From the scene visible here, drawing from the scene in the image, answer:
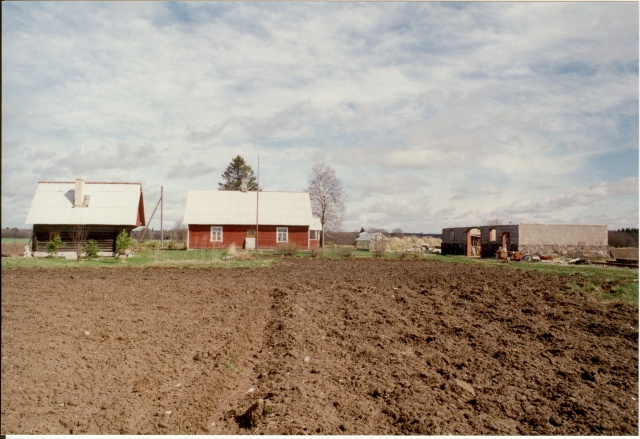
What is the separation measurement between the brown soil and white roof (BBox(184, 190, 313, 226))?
83.8ft

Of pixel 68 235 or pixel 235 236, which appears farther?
pixel 235 236

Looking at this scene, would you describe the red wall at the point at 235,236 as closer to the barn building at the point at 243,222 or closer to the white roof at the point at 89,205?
the barn building at the point at 243,222

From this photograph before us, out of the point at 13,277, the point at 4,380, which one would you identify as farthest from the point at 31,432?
the point at 13,277

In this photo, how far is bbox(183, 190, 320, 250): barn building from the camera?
123 feet

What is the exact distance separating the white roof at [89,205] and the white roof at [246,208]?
7056 millimetres

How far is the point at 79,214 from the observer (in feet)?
94.5

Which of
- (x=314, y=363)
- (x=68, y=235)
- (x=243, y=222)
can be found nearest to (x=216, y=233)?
(x=243, y=222)

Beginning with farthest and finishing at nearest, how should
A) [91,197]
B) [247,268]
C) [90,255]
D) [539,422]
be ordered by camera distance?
[91,197], [90,255], [247,268], [539,422]

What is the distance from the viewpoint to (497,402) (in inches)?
226

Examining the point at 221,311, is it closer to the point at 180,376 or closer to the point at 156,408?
the point at 180,376

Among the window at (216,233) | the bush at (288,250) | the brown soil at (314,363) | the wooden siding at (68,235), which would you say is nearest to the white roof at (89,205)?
the wooden siding at (68,235)

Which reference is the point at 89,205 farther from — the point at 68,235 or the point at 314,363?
the point at 314,363

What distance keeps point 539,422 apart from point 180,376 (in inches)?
185

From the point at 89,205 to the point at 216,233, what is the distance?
10532mm
